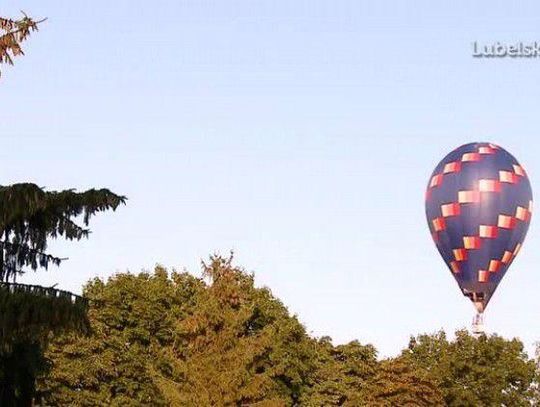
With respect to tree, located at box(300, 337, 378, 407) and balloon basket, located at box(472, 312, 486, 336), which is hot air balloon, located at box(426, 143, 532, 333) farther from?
tree, located at box(300, 337, 378, 407)

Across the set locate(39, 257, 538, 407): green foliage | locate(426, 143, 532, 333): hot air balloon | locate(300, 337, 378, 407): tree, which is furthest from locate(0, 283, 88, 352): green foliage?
locate(426, 143, 532, 333): hot air balloon

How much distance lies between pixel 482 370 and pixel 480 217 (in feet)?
60.7

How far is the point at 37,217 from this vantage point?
19250mm

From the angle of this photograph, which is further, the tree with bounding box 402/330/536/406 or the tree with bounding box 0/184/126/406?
the tree with bounding box 402/330/536/406

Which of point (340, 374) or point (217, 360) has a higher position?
point (340, 374)

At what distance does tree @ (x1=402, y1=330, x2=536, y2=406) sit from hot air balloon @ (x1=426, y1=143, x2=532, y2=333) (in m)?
A: 9.94

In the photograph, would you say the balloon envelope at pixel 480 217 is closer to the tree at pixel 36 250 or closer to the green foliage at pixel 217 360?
the green foliage at pixel 217 360

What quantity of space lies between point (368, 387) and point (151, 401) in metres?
17.9

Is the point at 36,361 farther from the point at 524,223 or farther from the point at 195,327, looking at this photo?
the point at 524,223

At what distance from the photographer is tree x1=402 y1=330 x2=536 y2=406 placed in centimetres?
9600

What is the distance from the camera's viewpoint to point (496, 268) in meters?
84.7

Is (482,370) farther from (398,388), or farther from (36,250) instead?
(36,250)

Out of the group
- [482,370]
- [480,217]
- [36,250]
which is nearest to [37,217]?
[36,250]

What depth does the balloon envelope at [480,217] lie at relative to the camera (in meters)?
84.6
